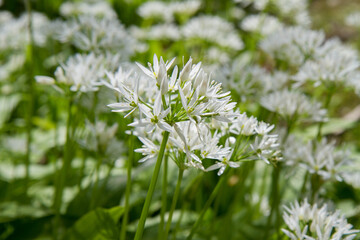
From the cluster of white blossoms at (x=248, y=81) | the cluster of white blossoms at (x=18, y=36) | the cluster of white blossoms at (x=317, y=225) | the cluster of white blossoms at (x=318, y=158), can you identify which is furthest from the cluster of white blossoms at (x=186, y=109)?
the cluster of white blossoms at (x=18, y=36)

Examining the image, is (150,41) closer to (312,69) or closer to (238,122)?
(312,69)

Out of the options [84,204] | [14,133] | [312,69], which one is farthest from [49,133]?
[312,69]

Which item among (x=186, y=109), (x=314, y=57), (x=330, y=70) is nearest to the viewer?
(x=186, y=109)

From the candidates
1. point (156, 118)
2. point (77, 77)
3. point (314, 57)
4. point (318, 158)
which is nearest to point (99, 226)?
point (77, 77)

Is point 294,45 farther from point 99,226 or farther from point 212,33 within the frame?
point 99,226

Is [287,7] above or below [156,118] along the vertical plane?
above

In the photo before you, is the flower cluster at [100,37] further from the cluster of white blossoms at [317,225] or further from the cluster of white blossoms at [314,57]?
the cluster of white blossoms at [317,225]
